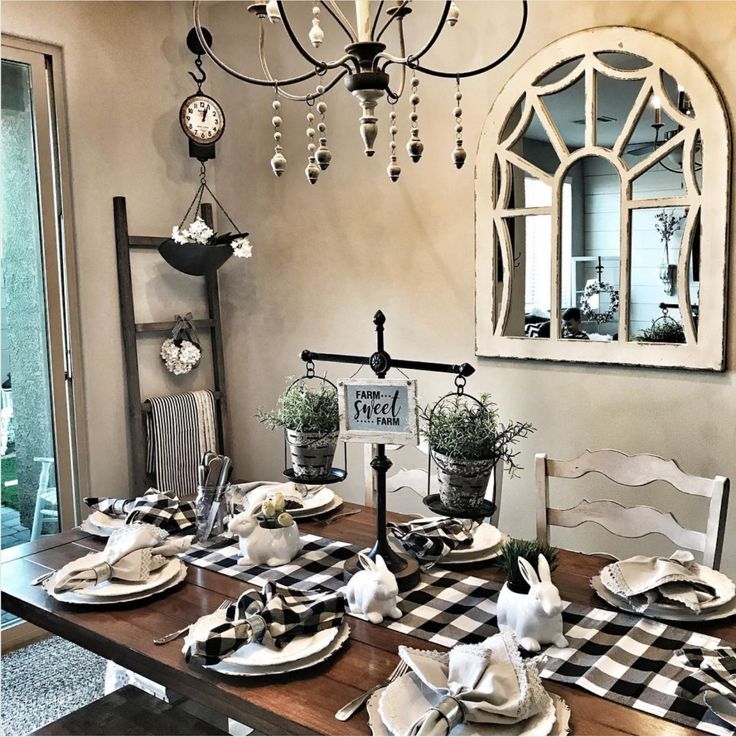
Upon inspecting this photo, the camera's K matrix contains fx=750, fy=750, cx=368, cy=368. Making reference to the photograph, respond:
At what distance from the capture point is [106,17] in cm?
296

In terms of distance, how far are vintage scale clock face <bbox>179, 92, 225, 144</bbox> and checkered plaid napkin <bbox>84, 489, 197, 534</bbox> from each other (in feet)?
5.51

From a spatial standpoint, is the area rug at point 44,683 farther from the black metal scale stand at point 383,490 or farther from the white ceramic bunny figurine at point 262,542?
the black metal scale stand at point 383,490

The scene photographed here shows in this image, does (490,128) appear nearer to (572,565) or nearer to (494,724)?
(572,565)

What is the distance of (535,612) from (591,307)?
1.41 meters

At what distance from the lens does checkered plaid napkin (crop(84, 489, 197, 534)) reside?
1.96m

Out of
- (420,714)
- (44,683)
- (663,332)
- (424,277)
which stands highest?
(424,277)

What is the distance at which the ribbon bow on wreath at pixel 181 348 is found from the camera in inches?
126

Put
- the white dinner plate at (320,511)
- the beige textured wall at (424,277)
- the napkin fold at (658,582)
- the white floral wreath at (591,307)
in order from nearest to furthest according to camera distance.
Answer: the napkin fold at (658,582)
the white dinner plate at (320,511)
the beige textured wall at (424,277)
the white floral wreath at (591,307)

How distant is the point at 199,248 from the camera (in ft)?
9.98

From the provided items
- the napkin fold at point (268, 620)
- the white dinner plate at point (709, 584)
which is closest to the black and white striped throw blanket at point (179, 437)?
the napkin fold at point (268, 620)

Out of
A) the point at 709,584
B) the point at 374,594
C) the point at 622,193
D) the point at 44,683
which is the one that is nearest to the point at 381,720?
the point at 374,594

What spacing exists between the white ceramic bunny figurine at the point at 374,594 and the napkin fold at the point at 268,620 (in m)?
0.04

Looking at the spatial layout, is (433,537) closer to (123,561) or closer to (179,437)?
(123,561)

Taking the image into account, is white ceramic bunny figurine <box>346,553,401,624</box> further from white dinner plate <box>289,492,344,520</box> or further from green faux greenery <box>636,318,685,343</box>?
green faux greenery <box>636,318,685,343</box>
